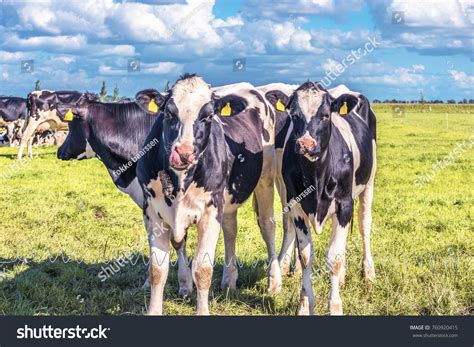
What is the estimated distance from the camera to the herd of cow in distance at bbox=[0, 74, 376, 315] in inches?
219

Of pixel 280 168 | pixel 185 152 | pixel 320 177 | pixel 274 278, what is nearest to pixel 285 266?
pixel 274 278

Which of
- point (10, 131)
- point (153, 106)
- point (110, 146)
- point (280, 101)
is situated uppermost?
point (10, 131)

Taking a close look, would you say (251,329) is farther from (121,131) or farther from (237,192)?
(121,131)

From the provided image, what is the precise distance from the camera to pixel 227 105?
19.7 feet

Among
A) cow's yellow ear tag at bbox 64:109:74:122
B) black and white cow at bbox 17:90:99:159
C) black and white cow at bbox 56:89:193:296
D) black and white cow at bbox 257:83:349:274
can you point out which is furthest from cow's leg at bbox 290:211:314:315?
black and white cow at bbox 17:90:99:159

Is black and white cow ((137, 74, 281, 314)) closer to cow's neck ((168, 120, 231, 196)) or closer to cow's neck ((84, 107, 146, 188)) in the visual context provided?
cow's neck ((168, 120, 231, 196))

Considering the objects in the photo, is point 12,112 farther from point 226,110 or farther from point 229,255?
point 226,110

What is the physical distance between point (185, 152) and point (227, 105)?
1120 millimetres

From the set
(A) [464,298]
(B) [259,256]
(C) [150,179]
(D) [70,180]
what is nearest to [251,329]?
(C) [150,179]

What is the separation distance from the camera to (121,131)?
794cm

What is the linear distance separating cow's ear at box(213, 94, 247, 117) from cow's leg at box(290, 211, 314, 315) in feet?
3.71

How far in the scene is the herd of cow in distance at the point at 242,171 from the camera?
555 cm

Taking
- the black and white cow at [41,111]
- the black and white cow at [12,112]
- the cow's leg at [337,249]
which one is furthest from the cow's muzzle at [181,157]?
the black and white cow at [12,112]

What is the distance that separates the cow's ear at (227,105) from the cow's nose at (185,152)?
0.87 metres
